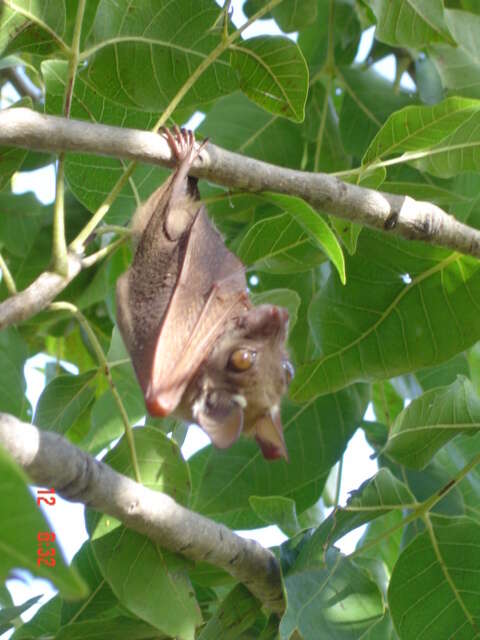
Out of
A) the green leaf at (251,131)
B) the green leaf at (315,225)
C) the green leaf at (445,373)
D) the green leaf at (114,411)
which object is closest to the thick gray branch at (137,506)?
the green leaf at (315,225)

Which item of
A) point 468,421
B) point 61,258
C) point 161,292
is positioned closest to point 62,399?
point 161,292

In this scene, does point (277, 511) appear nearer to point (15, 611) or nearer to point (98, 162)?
point (15, 611)

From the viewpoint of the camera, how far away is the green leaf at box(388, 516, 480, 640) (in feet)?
11.6

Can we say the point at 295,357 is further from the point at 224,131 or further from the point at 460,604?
the point at 460,604

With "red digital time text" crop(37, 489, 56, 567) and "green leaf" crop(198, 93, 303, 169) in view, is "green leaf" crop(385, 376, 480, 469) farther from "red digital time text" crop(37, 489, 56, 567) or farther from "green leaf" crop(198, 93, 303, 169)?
"red digital time text" crop(37, 489, 56, 567)

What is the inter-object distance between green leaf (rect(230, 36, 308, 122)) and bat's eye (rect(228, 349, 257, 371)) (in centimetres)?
84

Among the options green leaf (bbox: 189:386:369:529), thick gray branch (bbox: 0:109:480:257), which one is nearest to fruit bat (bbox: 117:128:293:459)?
thick gray branch (bbox: 0:109:480:257)

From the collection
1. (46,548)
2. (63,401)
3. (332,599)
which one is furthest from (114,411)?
(46,548)

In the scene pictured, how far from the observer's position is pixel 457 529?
363 centimetres

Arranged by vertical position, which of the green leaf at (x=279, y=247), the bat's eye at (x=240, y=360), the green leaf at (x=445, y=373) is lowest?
the green leaf at (x=445, y=373)

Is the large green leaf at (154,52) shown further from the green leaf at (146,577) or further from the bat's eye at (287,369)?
the green leaf at (146,577)

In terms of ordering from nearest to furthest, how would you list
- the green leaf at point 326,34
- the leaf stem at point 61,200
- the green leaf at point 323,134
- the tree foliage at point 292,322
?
the leaf stem at point 61,200
the tree foliage at point 292,322
the green leaf at point 323,134
the green leaf at point 326,34

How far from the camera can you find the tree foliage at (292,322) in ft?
10.7

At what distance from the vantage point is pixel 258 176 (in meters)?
2.91
